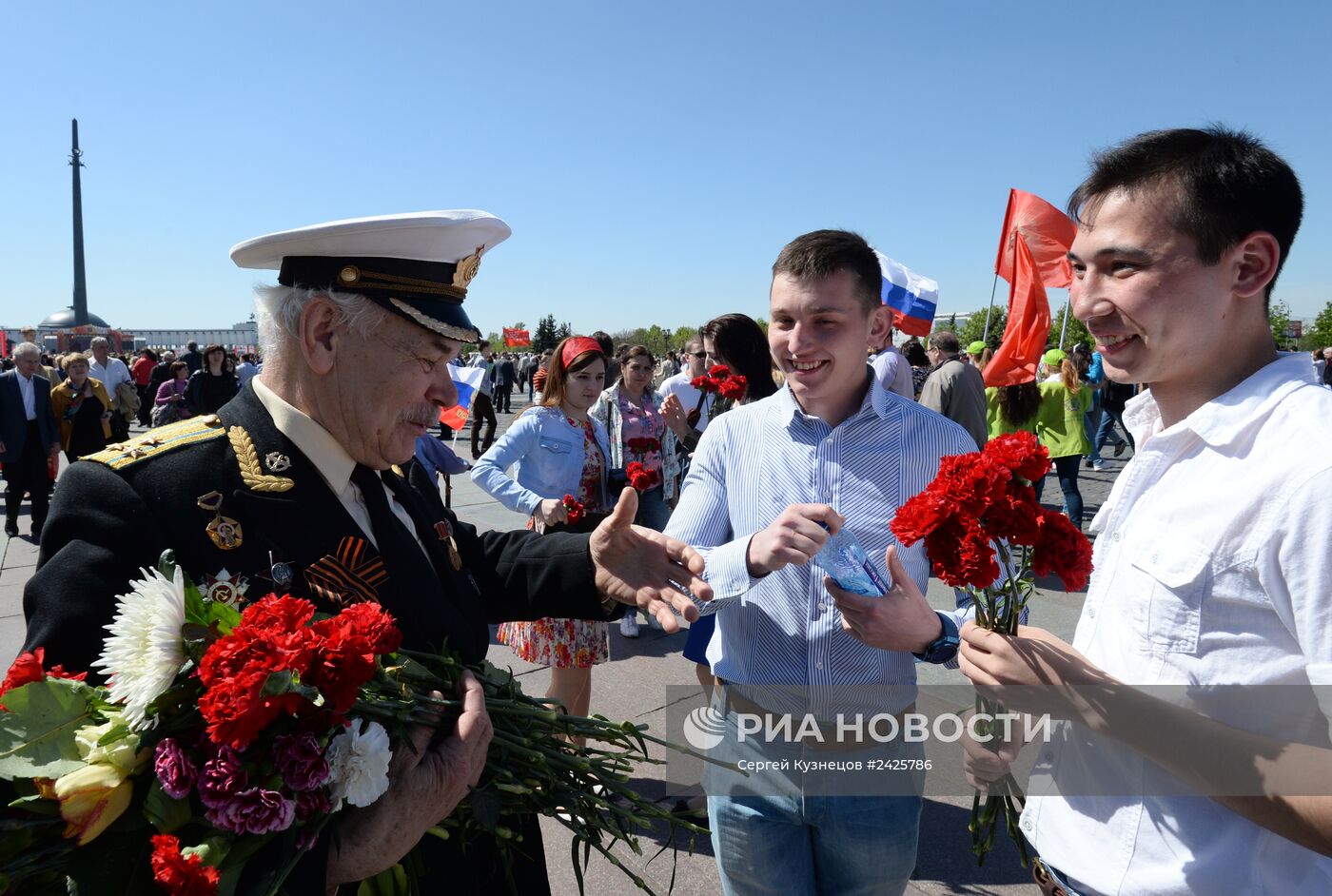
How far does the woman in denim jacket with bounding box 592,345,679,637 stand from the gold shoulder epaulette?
3.91 metres

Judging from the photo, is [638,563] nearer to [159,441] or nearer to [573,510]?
[159,441]

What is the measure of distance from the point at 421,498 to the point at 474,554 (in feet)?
0.74

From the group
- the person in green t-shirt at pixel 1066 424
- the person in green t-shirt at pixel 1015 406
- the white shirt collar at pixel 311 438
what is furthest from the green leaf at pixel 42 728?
the person in green t-shirt at pixel 1066 424

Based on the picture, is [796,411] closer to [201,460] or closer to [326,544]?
[326,544]

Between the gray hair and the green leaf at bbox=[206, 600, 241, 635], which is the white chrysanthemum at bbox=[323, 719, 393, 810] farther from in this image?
the gray hair

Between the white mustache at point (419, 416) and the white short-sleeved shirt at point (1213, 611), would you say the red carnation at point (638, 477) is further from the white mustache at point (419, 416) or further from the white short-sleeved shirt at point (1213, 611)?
the white short-sleeved shirt at point (1213, 611)

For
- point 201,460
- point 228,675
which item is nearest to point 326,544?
point 201,460

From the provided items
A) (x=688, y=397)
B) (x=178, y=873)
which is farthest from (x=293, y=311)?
(x=688, y=397)

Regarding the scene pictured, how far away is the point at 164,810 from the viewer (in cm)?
108

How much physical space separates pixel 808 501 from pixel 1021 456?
28.8 inches

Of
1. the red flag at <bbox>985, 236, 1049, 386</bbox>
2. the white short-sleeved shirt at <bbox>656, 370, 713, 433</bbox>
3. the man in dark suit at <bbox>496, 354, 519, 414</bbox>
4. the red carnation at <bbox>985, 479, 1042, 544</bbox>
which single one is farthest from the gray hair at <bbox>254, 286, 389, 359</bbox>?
the man in dark suit at <bbox>496, 354, 519, 414</bbox>

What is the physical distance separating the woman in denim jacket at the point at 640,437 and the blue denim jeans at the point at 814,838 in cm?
351

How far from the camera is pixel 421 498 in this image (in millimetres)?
1990

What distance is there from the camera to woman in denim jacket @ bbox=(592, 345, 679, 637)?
5.63m
